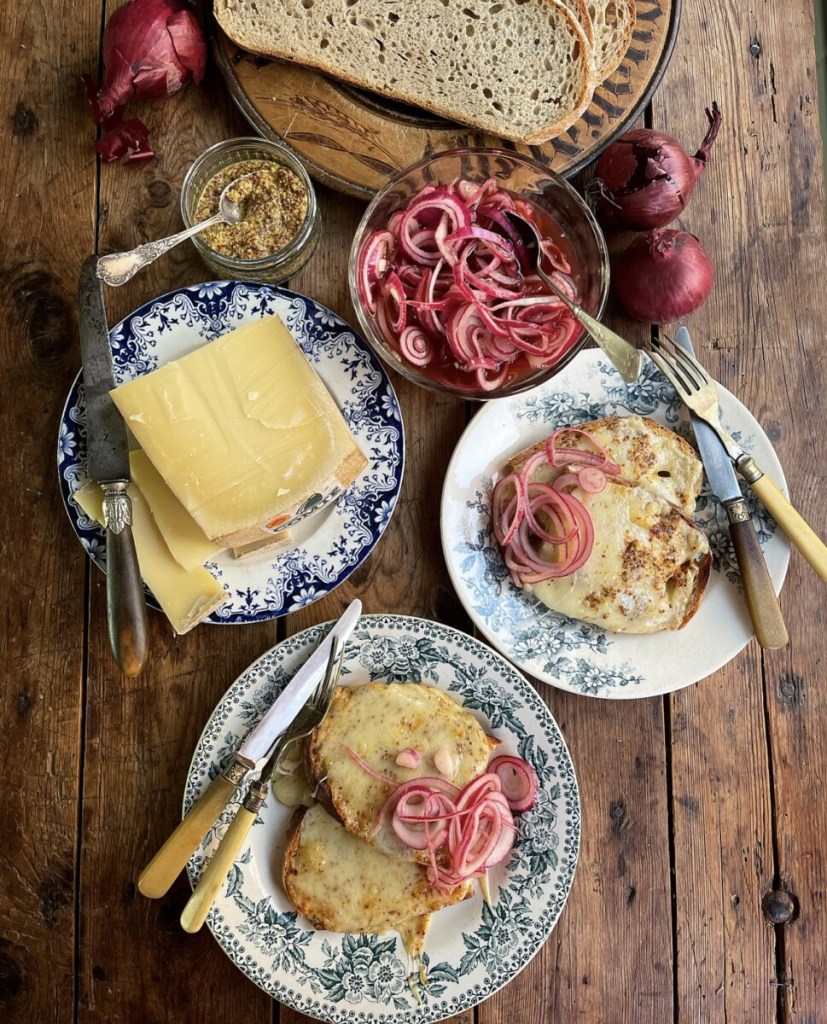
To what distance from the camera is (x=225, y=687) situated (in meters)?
2.14

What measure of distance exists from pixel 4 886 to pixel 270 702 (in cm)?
79

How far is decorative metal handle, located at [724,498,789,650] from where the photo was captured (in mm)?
2053

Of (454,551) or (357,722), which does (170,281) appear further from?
(357,722)

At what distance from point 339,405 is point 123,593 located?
0.64m

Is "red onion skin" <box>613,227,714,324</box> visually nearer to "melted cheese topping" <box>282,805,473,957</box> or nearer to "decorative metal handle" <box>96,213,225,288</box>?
"decorative metal handle" <box>96,213,225,288</box>

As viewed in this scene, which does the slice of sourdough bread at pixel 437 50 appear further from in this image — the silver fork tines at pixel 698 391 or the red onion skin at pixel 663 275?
the silver fork tines at pixel 698 391

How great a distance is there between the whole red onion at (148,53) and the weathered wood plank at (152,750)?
99 millimetres

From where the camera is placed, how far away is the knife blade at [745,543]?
205 centimetres

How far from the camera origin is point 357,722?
200cm

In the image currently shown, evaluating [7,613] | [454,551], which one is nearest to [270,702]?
[454,551]

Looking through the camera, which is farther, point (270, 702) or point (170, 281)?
point (170, 281)

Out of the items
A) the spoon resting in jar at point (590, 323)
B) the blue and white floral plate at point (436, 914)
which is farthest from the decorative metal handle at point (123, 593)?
the spoon resting in jar at point (590, 323)

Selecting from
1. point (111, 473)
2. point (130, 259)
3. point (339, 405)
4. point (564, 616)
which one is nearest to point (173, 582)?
point (111, 473)

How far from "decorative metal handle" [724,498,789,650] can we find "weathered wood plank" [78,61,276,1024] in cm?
113
